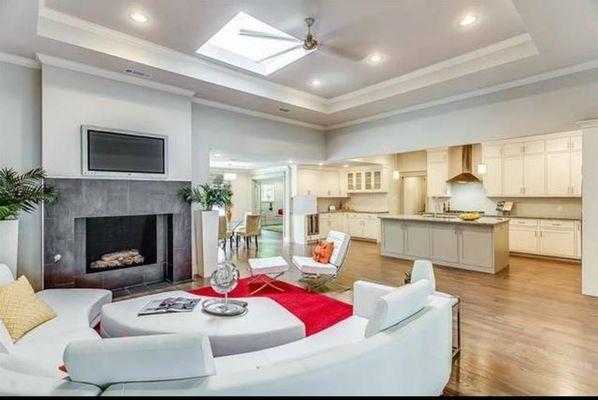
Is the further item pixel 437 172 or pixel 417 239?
pixel 437 172

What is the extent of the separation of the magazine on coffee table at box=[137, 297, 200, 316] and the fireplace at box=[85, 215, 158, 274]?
216 cm

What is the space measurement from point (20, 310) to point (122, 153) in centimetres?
269

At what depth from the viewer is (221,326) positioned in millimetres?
2559

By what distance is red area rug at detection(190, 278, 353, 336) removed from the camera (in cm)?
346

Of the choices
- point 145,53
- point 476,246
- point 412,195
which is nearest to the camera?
point 145,53

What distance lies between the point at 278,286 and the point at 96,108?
3662mm

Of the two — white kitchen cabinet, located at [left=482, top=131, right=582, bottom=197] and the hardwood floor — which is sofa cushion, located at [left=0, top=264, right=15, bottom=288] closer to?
the hardwood floor

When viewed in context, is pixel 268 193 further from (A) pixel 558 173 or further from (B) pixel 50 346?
(B) pixel 50 346

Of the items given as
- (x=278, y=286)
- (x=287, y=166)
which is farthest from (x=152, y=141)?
(x=287, y=166)

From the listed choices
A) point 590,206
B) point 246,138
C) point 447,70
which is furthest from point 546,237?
point 246,138

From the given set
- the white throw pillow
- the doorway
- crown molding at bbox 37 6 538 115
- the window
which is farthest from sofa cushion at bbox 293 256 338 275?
the window

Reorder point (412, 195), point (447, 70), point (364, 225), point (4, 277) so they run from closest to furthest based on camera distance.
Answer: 1. point (4, 277)
2. point (447, 70)
3. point (364, 225)
4. point (412, 195)

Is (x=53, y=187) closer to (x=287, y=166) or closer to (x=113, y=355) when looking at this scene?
(x=113, y=355)

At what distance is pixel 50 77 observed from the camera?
4031 millimetres
